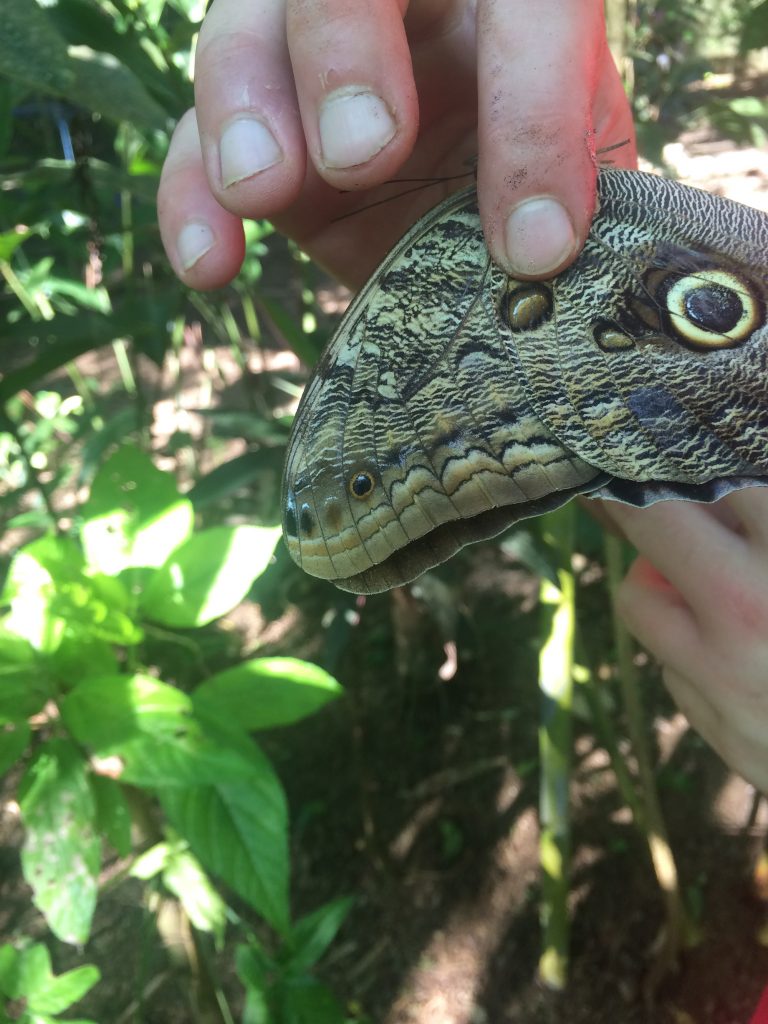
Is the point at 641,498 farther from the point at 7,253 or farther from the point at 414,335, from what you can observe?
the point at 7,253

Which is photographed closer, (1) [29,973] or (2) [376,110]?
(2) [376,110]

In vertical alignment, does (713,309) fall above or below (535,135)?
below

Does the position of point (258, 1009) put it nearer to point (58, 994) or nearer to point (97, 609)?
point (58, 994)

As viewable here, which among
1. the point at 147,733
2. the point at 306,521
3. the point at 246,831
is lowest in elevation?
the point at 246,831

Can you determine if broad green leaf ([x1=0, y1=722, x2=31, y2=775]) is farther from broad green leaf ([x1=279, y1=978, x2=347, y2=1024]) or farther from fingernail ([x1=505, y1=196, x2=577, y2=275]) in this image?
fingernail ([x1=505, y1=196, x2=577, y2=275])

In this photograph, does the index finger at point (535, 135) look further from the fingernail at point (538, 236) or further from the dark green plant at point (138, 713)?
the dark green plant at point (138, 713)

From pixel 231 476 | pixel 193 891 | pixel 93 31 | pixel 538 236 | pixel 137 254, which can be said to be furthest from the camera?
pixel 137 254

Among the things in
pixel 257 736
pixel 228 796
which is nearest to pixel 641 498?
pixel 228 796

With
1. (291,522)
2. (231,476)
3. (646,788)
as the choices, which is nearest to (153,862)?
(291,522)
